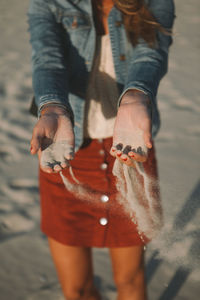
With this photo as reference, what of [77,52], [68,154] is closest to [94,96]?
[77,52]

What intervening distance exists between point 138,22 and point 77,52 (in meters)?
0.29

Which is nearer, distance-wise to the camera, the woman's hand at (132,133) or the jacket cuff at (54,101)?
the woman's hand at (132,133)

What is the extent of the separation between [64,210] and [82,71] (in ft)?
2.06

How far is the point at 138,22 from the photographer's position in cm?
125

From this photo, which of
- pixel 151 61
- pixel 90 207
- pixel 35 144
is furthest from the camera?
pixel 90 207

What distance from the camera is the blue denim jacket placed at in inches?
47.8

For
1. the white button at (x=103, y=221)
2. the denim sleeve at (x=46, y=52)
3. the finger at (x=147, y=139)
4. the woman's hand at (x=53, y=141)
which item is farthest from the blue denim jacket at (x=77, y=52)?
the white button at (x=103, y=221)

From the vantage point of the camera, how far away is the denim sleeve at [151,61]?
117 centimetres

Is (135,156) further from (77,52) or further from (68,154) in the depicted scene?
(77,52)

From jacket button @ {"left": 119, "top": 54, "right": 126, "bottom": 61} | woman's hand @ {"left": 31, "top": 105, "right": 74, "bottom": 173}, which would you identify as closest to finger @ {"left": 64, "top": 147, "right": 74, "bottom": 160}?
woman's hand @ {"left": 31, "top": 105, "right": 74, "bottom": 173}

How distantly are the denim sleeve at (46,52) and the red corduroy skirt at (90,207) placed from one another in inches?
12.8

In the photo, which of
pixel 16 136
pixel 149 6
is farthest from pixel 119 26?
pixel 16 136

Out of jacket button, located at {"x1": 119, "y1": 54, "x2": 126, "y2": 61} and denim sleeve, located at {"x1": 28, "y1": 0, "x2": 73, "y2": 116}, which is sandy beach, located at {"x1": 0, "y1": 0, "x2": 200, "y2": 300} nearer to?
jacket button, located at {"x1": 119, "y1": 54, "x2": 126, "y2": 61}

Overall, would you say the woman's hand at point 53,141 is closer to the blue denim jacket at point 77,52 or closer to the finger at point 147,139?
the blue denim jacket at point 77,52
